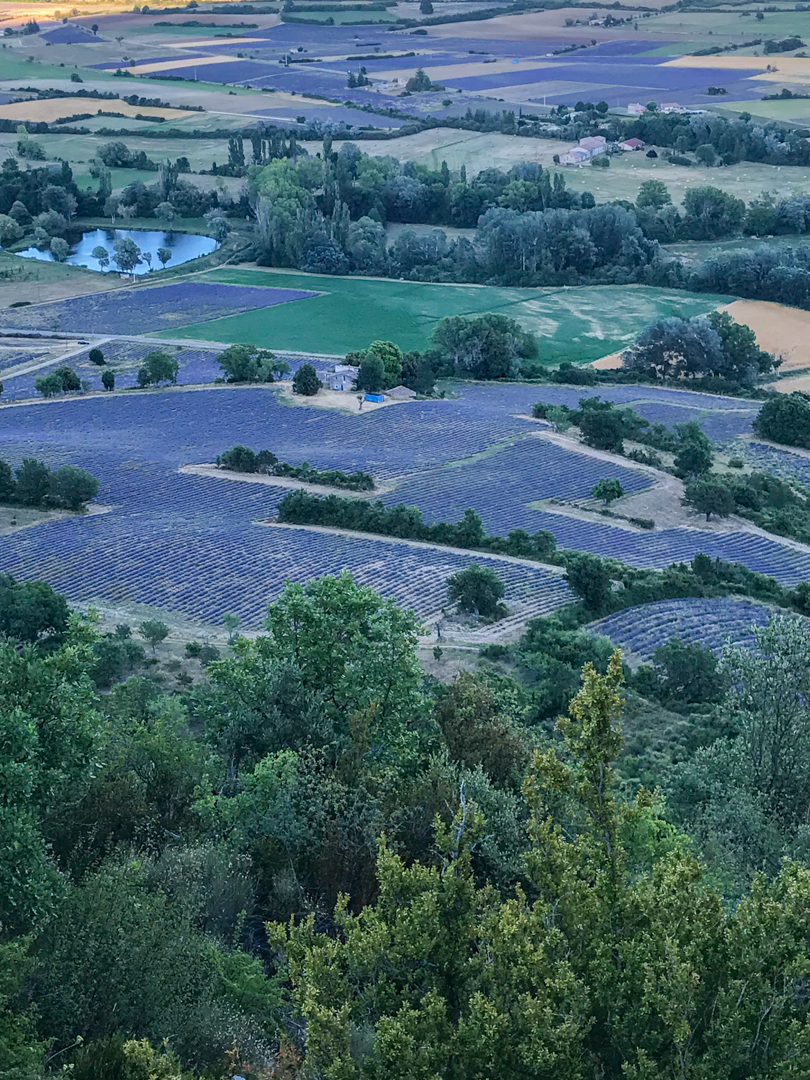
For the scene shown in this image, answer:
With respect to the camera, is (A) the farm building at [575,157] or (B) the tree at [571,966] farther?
(A) the farm building at [575,157]

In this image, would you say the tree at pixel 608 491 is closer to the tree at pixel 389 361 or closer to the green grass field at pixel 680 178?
the tree at pixel 389 361

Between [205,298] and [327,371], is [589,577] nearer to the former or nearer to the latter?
[327,371]

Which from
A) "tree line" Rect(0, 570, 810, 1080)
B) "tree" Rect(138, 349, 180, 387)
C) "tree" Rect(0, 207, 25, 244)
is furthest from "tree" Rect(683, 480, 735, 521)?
"tree" Rect(0, 207, 25, 244)

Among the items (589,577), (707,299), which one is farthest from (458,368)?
(589,577)

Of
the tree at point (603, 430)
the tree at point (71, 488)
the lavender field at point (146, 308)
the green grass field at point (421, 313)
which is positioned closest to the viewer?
the tree at point (71, 488)

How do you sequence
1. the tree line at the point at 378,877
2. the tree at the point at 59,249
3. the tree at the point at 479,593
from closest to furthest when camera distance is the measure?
the tree line at the point at 378,877, the tree at the point at 479,593, the tree at the point at 59,249

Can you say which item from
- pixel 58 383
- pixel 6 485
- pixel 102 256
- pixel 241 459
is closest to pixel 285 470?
pixel 241 459

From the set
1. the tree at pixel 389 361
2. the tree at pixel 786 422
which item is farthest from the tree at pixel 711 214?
the tree at pixel 786 422
